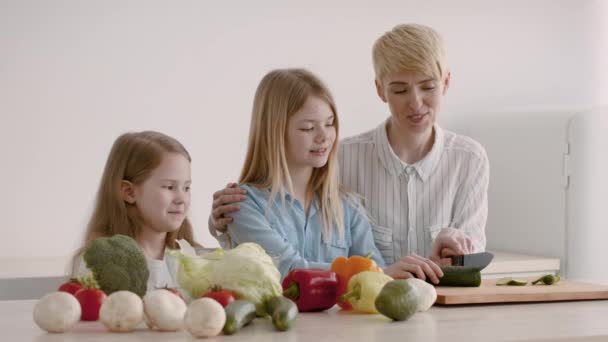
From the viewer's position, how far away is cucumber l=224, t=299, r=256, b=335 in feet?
4.52

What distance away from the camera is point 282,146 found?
2.33 m

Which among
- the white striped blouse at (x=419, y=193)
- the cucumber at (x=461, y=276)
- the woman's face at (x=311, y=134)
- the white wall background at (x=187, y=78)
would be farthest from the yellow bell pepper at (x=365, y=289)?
the white wall background at (x=187, y=78)

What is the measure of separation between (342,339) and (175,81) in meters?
2.14

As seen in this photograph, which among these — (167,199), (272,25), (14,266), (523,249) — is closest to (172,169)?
(167,199)

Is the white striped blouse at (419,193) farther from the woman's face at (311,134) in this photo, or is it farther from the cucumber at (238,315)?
the cucumber at (238,315)

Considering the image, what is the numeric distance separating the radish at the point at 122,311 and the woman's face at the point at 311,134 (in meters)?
0.95

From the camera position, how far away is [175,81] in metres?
3.36

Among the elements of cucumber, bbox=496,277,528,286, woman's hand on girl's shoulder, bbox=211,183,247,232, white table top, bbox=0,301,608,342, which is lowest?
white table top, bbox=0,301,608,342

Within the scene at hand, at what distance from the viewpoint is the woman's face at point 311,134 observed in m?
2.27

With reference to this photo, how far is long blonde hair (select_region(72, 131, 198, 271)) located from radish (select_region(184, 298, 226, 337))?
3.74 feet

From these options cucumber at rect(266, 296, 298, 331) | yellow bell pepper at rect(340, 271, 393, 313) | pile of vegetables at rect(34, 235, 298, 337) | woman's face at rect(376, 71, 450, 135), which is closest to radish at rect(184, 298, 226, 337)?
pile of vegetables at rect(34, 235, 298, 337)

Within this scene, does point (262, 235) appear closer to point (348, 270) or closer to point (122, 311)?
point (348, 270)

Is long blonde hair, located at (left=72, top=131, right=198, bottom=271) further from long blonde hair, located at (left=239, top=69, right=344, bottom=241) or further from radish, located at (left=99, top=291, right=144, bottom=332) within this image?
radish, located at (left=99, top=291, right=144, bottom=332)

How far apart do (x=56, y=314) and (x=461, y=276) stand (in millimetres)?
844
